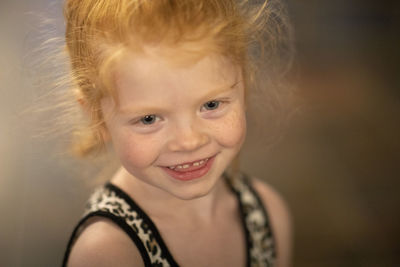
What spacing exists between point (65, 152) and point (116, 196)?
0.15 metres

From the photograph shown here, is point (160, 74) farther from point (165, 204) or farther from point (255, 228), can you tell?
point (255, 228)

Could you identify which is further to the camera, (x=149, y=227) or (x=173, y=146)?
(x=149, y=227)

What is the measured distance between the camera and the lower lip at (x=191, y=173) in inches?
26.7

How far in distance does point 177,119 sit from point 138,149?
75mm

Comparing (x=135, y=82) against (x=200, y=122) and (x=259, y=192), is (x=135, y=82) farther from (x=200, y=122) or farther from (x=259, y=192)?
(x=259, y=192)

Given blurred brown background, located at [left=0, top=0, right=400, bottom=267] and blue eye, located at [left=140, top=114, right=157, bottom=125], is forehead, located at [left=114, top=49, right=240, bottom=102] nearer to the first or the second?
blue eye, located at [left=140, top=114, right=157, bottom=125]

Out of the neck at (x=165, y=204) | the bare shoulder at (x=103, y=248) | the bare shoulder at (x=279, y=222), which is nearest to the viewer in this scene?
the bare shoulder at (x=103, y=248)

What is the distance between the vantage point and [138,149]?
2.06 feet

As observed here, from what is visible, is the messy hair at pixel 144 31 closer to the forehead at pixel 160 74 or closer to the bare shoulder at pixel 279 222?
the forehead at pixel 160 74

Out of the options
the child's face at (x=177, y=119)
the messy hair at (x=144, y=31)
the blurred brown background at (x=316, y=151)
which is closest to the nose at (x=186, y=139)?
the child's face at (x=177, y=119)

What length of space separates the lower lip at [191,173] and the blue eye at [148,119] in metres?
0.09

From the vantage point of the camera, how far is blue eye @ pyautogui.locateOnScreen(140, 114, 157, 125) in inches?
24.2

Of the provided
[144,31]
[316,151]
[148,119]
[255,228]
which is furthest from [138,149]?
[316,151]

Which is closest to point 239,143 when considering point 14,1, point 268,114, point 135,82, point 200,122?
point 200,122
